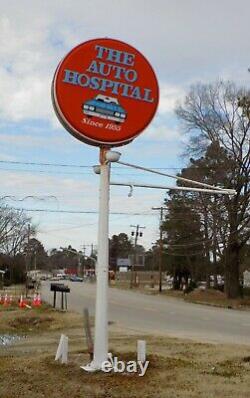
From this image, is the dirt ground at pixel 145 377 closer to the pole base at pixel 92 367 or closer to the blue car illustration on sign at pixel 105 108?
the pole base at pixel 92 367

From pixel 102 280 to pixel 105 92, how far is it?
2.94m

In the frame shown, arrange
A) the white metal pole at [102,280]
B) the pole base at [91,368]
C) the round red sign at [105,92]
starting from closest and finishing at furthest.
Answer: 1. the pole base at [91,368]
2. the white metal pole at [102,280]
3. the round red sign at [105,92]

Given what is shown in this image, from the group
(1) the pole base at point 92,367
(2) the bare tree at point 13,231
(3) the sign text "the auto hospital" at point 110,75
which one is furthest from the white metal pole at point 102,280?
(2) the bare tree at point 13,231

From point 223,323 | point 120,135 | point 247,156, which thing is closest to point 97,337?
point 120,135

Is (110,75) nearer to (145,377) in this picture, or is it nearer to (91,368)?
(91,368)

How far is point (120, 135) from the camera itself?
952 centimetres

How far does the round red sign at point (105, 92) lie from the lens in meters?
9.06

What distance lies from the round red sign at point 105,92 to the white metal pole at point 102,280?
53 centimetres

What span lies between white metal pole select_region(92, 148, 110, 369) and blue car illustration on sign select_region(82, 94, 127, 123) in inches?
25.4

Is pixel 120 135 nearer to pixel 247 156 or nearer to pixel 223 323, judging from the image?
pixel 223 323

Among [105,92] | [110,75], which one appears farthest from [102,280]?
[110,75]

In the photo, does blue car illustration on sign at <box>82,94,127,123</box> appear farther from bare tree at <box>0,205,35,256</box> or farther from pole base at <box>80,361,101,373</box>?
bare tree at <box>0,205,35,256</box>

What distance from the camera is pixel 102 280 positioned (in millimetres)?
9008

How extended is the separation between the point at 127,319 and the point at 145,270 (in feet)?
459
